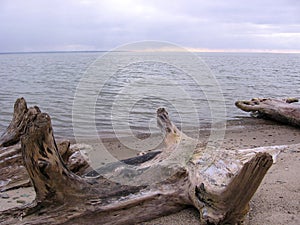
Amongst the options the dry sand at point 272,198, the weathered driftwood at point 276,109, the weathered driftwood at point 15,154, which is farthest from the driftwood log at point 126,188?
the weathered driftwood at point 276,109

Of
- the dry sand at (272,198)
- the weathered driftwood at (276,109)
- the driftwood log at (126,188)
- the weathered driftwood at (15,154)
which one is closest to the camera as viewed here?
the driftwood log at (126,188)

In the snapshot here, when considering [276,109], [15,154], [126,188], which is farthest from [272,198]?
[276,109]

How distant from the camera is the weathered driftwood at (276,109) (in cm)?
1021

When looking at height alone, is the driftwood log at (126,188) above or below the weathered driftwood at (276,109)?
above

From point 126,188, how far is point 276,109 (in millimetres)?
8401

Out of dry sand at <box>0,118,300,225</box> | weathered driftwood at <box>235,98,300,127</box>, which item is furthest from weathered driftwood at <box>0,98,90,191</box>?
weathered driftwood at <box>235,98,300,127</box>

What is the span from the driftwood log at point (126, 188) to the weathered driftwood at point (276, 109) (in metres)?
6.72

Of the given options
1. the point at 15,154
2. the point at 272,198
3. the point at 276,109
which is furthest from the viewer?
the point at 276,109

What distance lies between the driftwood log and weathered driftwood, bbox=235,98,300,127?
6724mm

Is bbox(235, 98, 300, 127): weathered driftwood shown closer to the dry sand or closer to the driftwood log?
the dry sand

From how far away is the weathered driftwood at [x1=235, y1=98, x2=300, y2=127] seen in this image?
33.5ft

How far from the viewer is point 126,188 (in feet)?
11.8

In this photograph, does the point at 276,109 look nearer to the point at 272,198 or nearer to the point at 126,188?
the point at 272,198

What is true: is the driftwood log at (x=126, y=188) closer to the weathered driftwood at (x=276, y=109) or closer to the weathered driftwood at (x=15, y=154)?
the weathered driftwood at (x=15, y=154)
